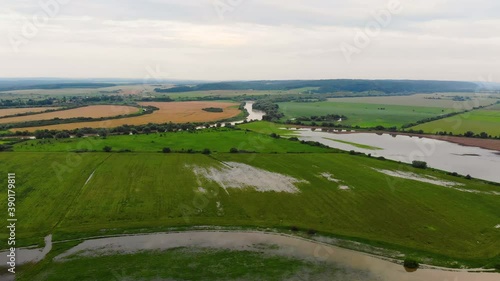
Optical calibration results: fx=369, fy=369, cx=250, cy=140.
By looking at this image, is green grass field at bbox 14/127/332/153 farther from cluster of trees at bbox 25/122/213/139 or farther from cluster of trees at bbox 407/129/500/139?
cluster of trees at bbox 407/129/500/139

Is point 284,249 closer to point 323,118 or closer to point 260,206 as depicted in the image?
point 260,206

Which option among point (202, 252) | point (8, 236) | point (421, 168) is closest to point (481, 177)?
point (421, 168)

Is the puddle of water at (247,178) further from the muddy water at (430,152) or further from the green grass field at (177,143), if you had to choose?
the muddy water at (430,152)

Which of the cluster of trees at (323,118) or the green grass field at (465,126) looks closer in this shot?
the green grass field at (465,126)

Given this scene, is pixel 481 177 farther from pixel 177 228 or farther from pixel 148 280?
pixel 148 280

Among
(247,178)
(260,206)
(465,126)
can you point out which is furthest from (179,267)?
(465,126)

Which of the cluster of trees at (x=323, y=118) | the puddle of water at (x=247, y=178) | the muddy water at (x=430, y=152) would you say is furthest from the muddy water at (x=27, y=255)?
the cluster of trees at (x=323, y=118)

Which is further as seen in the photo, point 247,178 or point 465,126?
point 465,126
